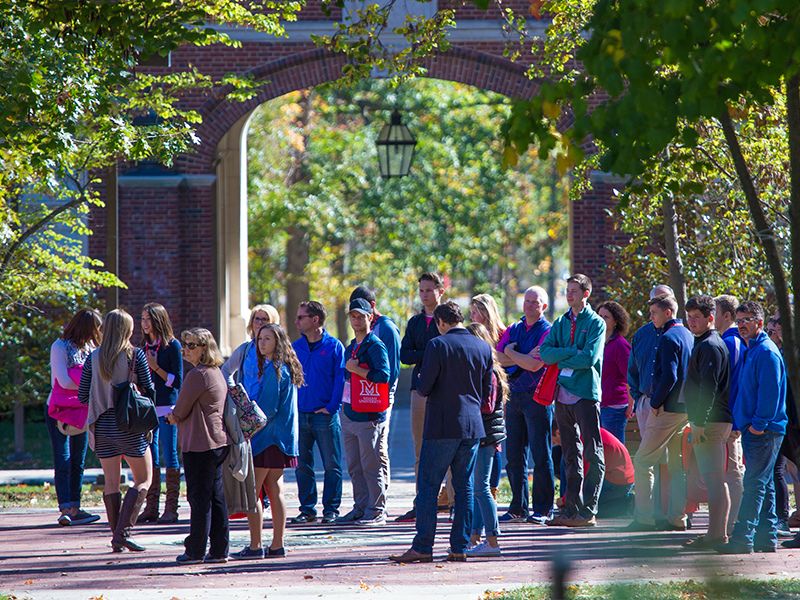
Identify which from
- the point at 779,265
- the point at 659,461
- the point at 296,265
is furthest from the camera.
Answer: the point at 296,265

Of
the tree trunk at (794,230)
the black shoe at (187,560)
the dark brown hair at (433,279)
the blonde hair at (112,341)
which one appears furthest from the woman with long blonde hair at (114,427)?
the tree trunk at (794,230)

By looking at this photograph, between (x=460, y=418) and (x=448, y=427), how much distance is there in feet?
0.33

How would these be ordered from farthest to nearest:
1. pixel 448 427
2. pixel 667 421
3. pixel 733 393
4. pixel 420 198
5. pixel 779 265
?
pixel 420 198 < pixel 667 421 < pixel 733 393 < pixel 448 427 < pixel 779 265

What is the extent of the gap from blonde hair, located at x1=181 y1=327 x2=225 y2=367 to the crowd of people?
11 millimetres

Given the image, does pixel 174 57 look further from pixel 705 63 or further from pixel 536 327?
pixel 705 63

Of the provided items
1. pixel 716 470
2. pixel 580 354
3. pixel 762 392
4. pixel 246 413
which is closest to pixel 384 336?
pixel 580 354

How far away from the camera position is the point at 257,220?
33.0 m

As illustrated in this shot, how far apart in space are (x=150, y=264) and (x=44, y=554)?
10.8 metres

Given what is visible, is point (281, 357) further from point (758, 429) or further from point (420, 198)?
point (420, 198)

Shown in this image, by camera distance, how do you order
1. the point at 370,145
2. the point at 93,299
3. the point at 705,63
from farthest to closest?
the point at 370,145 < the point at 93,299 < the point at 705,63

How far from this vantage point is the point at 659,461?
10.3 metres

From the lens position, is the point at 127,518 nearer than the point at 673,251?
Yes

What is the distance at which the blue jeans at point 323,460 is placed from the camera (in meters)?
11.1

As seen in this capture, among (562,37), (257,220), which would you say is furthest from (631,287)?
(257,220)
